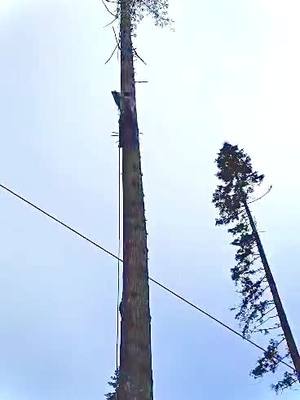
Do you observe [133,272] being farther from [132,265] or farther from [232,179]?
[232,179]

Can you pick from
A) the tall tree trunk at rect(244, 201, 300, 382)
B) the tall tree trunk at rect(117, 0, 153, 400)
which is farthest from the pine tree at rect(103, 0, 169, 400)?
the tall tree trunk at rect(244, 201, 300, 382)

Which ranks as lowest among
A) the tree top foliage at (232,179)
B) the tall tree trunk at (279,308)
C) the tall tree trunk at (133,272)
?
the tall tree trunk at (133,272)

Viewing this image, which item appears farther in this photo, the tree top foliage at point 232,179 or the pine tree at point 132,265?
the tree top foliage at point 232,179

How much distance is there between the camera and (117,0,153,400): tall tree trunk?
16.7 ft

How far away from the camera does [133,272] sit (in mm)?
5949

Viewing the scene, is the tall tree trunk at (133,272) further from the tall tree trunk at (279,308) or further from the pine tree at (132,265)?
the tall tree trunk at (279,308)

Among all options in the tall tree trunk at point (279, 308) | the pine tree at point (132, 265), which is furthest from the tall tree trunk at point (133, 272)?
the tall tree trunk at point (279, 308)

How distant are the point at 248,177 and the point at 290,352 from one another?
22.2 ft

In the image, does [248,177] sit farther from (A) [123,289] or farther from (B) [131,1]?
(A) [123,289]

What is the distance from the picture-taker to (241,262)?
18422mm

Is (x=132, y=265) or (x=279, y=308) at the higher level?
(x=279, y=308)

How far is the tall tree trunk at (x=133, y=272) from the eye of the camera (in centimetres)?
509

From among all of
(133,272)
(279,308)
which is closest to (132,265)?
(133,272)

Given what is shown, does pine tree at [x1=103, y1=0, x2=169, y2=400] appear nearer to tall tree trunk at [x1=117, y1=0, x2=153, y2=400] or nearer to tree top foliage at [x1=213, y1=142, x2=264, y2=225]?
tall tree trunk at [x1=117, y1=0, x2=153, y2=400]
